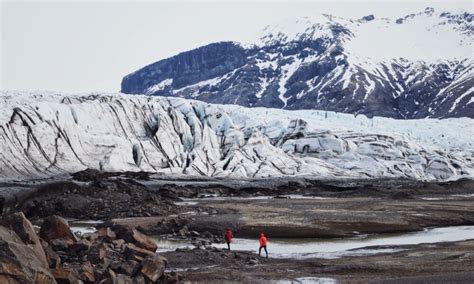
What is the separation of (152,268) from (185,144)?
2924 inches

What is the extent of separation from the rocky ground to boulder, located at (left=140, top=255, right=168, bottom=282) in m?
0.54

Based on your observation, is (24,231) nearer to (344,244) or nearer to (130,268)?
(130,268)

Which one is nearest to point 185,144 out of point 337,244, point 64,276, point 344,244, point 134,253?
point 337,244

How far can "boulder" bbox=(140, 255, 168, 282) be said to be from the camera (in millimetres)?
17495

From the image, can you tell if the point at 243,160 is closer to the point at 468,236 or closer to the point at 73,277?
the point at 468,236

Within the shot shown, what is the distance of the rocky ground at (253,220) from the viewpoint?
21.3m

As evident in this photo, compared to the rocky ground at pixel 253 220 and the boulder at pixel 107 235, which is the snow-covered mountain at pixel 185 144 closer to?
the rocky ground at pixel 253 220

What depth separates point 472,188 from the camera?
81750 mm

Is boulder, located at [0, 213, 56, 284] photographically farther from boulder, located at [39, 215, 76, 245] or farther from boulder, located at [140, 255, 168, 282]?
boulder, located at [39, 215, 76, 245]

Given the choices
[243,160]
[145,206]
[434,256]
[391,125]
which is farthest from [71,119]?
[391,125]

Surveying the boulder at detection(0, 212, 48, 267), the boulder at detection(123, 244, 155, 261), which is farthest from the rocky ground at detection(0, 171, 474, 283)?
the boulder at detection(0, 212, 48, 267)

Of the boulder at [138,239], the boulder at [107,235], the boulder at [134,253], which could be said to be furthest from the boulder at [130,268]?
the boulder at [107,235]

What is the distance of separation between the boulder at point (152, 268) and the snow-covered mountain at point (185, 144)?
171ft

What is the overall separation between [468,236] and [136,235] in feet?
64.4
